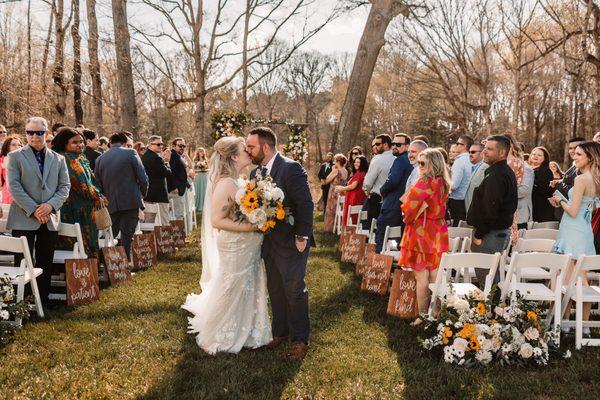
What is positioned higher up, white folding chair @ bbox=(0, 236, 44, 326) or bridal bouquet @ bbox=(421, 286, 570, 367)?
white folding chair @ bbox=(0, 236, 44, 326)

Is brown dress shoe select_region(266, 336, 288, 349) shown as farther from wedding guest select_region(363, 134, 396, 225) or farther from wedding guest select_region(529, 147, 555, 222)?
wedding guest select_region(529, 147, 555, 222)

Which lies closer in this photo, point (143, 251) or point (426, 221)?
point (426, 221)

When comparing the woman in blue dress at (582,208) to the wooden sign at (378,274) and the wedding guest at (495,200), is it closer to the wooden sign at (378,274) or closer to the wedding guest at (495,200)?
the wedding guest at (495,200)

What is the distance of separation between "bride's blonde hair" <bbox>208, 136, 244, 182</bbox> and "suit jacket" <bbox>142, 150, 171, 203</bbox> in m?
4.88

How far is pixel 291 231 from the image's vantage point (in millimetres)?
4613

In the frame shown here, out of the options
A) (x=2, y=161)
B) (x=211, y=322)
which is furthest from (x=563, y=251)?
(x=2, y=161)

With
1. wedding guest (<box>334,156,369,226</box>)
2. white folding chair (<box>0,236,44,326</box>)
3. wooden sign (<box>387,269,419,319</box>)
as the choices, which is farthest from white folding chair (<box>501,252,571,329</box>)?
wedding guest (<box>334,156,369,226</box>)

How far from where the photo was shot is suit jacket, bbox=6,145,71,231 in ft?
18.1

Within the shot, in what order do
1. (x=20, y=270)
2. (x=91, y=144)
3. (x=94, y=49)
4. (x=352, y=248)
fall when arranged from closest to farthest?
(x=20, y=270) < (x=91, y=144) < (x=352, y=248) < (x=94, y=49)

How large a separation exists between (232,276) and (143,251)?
3.78 meters

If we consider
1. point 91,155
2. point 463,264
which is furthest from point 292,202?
point 91,155

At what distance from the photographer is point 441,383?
4109 millimetres

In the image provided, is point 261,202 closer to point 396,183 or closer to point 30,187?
point 30,187

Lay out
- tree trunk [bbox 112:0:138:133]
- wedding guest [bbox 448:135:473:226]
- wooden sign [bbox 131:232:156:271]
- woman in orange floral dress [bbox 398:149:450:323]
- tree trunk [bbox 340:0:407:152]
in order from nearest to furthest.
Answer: woman in orange floral dress [bbox 398:149:450:323], wedding guest [bbox 448:135:473:226], wooden sign [bbox 131:232:156:271], tree trunk [bbox 112:0:138:133], tree trunk [bbox 340:0:407:152]
